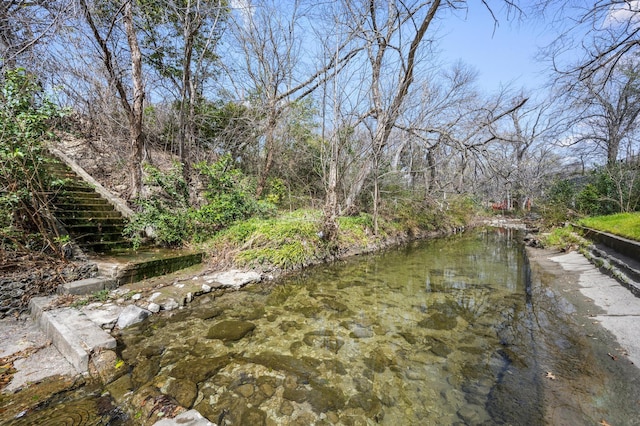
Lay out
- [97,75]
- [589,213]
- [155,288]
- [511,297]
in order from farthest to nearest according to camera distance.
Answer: [589,213] < [97,75] < [511,297] < [155,288]

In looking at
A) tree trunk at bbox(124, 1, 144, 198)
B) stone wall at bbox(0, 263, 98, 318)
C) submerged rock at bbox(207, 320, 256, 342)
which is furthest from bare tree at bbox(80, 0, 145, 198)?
submerged rock at bbox(207, 320, 256, 342)

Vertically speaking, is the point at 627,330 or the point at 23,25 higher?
the point at 23,25

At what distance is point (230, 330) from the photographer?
3514 millimetres

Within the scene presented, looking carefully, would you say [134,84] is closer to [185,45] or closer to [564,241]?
[185,45]

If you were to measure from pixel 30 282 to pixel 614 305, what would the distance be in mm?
7836

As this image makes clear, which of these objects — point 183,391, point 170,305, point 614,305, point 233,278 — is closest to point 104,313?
point 170,305

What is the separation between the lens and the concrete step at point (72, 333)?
8.20 feet

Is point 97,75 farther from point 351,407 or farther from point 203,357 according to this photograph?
point 351,407

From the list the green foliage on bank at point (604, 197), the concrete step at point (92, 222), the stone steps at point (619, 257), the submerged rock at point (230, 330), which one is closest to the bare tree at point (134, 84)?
the concrete step at point (92, 222)

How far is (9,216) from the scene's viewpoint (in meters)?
3.49

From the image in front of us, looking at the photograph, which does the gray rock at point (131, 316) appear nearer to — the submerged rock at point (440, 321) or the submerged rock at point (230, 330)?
the submerged rock at point (230, 330)

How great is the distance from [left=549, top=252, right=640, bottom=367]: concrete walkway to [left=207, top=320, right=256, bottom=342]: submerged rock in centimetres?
406

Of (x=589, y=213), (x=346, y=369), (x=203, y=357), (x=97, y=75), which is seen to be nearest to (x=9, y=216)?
(x=203, y=357)

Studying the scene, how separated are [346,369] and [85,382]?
2.35 meters
